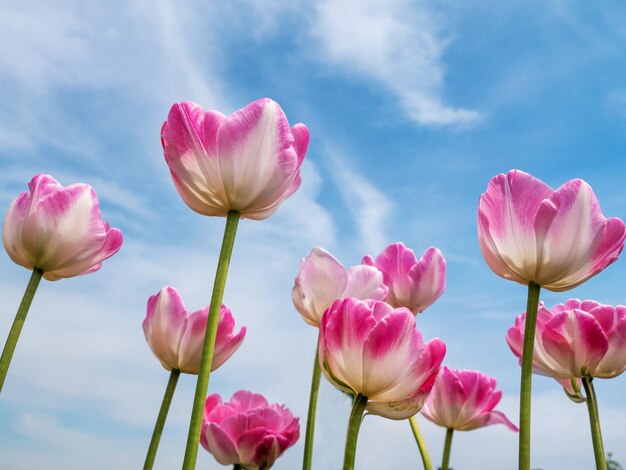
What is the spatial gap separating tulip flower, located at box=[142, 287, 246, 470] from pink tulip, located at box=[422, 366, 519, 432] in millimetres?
756

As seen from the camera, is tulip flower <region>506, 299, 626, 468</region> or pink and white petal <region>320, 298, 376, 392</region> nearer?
pink and white petal <region>320, 298, 376, 392</region>

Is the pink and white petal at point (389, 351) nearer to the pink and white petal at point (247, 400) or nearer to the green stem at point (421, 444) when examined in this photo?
the green stem at point (421, 444)

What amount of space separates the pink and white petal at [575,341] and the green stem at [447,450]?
0.50 metres

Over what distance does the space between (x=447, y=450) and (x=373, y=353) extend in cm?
101

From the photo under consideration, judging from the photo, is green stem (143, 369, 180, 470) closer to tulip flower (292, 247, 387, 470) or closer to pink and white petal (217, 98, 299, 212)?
tulip flower (292, 247, 387, 470)

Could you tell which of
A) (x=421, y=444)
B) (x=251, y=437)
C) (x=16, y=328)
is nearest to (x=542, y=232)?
Result: (x=421, y=444)

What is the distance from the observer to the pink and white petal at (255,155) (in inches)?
51.3

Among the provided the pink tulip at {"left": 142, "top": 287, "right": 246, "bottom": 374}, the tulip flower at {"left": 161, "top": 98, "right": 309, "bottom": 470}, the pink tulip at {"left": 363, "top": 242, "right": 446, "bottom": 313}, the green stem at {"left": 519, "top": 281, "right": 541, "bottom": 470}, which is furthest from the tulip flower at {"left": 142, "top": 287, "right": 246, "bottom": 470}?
the green stem at {"left": 519, "top": 281, "right": 541, "bottom": 470}

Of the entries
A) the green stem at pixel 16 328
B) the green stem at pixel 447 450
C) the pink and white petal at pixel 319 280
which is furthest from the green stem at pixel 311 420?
the green stem at pixel 16 328

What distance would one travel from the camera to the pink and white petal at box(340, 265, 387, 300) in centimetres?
174

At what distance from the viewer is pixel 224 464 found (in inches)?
75.6

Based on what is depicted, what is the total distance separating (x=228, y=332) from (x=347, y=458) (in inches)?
25.7

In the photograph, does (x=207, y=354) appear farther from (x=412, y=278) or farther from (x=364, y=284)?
(x=412, y=278)

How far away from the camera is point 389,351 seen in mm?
1232
